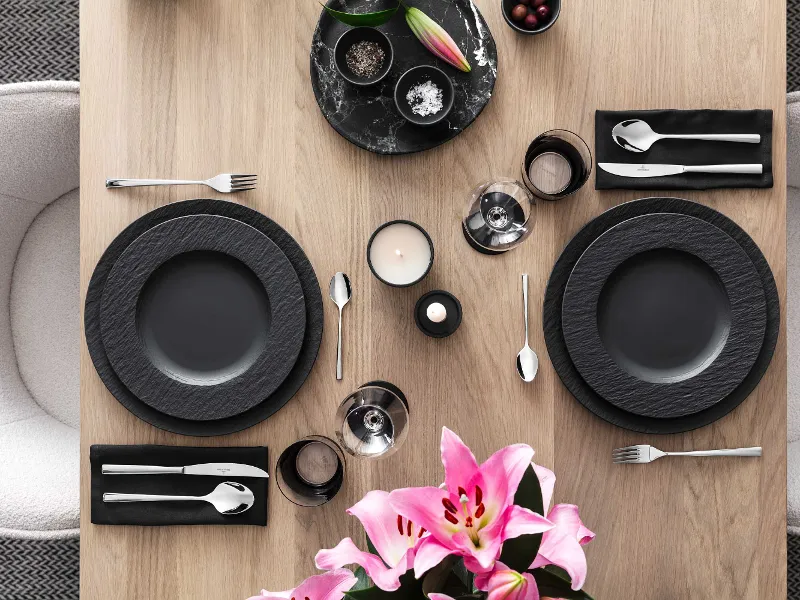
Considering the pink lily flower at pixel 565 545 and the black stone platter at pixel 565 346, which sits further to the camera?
the black stone platter at pixel 565 346

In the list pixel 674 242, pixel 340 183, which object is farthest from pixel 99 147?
pixel 674 242

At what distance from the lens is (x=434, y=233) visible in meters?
1.01

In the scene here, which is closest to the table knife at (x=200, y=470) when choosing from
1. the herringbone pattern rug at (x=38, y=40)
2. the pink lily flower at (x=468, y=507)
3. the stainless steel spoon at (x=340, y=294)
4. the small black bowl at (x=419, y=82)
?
the stainless steel spoon at (x=340, y=294)

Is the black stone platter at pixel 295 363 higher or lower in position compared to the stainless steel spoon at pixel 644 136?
lower

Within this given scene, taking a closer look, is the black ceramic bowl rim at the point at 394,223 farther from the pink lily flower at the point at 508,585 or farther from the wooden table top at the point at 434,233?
the pink lily flower at the point at 508,585

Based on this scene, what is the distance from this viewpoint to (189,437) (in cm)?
101

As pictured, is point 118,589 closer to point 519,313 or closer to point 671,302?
point 519,313

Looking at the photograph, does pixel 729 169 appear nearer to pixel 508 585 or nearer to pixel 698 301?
pixel 698 301

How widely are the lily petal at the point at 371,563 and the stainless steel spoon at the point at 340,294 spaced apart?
1.21ft

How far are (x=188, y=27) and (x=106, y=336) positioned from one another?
0.49 metres

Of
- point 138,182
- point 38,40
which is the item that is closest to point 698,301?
point 138,182

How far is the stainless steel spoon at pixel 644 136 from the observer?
3.26 ft

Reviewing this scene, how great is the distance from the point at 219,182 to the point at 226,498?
0.48m

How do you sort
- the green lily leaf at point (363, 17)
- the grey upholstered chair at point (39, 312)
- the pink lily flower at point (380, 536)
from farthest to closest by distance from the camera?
the grey upholstered chair at point (39, 312), the green lily leaf at point (363, 17), the pink lily flower at point (380, 536)
